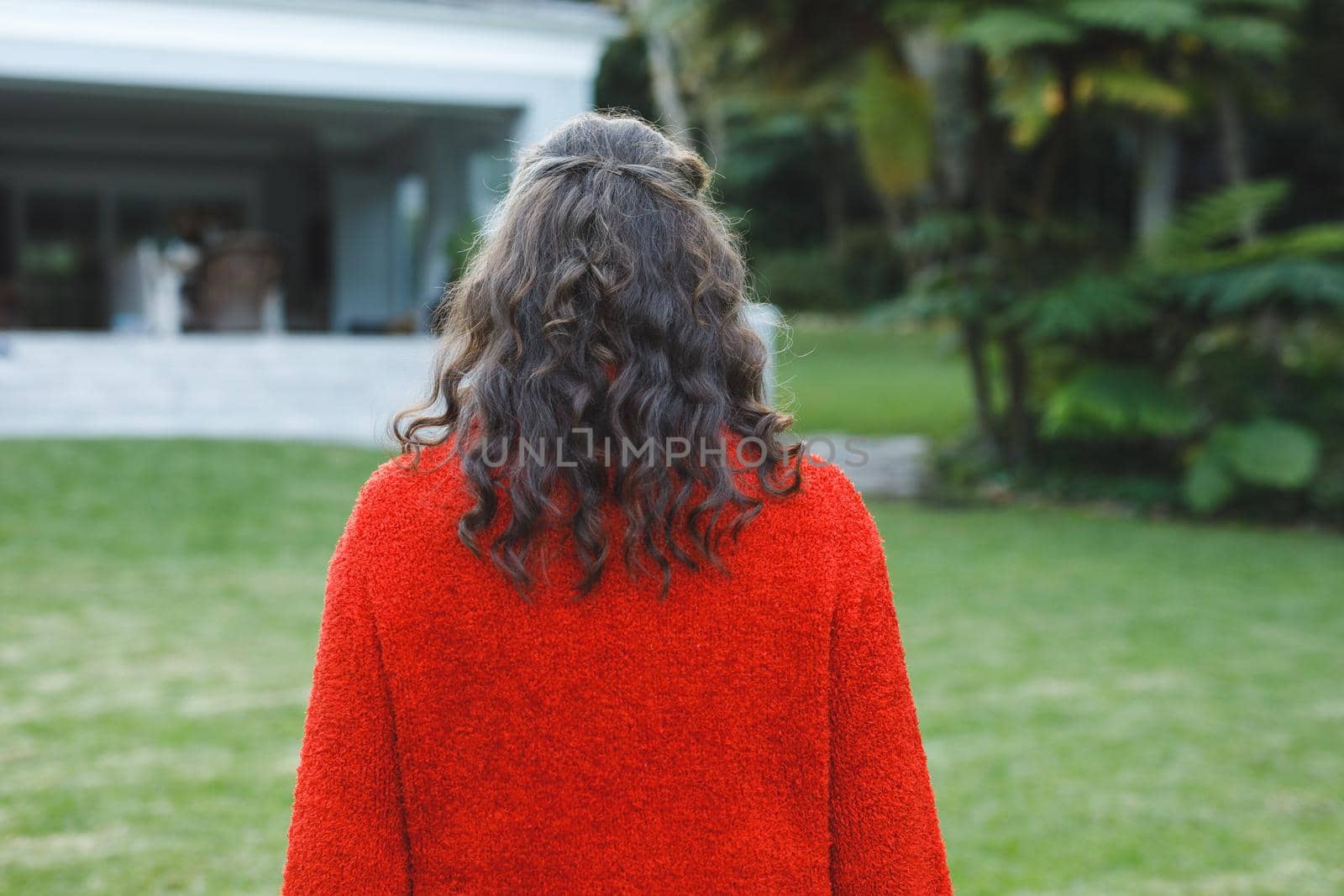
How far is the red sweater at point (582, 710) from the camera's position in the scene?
117cm

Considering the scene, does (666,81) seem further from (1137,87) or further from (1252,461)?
(1252,461)

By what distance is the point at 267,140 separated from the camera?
15.6 m

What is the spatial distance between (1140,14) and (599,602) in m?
7.81

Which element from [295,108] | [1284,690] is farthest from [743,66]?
[1284,690]

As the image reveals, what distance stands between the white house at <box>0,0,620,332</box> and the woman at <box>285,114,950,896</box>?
10.6m

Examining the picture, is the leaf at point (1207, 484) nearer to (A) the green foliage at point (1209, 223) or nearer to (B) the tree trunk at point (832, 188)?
(A) the green foliage at point (1209, 223)

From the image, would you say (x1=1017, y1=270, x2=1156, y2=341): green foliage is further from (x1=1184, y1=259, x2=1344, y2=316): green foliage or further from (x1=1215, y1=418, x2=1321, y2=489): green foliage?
(x1=1215, y1=418, x2=1321, y2=489): green foliage

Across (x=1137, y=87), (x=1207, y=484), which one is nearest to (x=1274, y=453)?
(x=1207, y=484)

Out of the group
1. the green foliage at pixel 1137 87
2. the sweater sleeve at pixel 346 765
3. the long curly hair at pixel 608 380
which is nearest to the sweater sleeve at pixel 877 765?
the long curly hair at pixel 608 380

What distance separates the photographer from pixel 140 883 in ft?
10.2

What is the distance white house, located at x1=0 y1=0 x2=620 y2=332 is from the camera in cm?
1043

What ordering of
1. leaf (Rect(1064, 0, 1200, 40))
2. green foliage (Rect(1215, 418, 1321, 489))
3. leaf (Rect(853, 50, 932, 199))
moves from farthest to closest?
leaf (Rect(853, 50, 932, 199)) < green foliage (Rect(1215, 418, 1321, 489)) < leaf (Rect(1064, 0, 1200, 40))

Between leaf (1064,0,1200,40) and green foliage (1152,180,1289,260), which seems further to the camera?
green foliage (1152,180,1289,260)

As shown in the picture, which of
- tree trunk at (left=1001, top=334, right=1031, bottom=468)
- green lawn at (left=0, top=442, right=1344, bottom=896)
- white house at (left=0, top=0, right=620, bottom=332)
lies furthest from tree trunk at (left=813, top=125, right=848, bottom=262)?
green lawn at (left=0, top=442, right=1344, bottom=896)
